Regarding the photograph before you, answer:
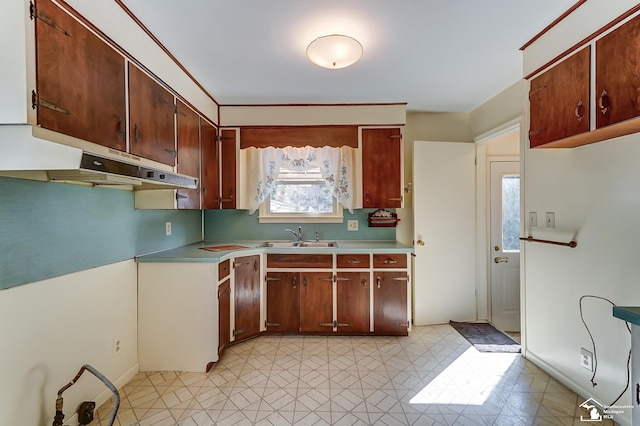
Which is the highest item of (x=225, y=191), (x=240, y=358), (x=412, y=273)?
(x=225, y=191)

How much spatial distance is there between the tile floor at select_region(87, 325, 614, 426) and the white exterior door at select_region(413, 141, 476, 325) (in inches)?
25.7

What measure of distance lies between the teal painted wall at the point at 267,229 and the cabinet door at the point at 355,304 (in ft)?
2.26

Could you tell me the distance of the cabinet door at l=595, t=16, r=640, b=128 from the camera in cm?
145

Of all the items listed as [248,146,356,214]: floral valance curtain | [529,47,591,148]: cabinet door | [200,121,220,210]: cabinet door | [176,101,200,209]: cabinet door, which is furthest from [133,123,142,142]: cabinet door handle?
[529,47,591,148]: cabinet door

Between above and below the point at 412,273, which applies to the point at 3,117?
above

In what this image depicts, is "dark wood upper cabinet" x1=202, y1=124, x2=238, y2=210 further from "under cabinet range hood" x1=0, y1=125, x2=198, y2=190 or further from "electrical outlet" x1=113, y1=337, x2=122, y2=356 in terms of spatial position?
"under cabinet range hood" x1=0, y1=125, x2=198, y2=190

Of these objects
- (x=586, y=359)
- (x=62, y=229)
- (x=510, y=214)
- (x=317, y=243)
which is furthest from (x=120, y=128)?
(x=510, y=214)

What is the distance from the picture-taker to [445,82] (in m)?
2.79

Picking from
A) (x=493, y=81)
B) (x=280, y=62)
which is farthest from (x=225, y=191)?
(x=493, y=81)

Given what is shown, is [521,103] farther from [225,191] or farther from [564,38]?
[225,191]

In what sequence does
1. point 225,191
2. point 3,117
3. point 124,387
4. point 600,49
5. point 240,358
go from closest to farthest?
point 3,117 → point 600,49 → point 124,387 → point 240,358 → point 225,191

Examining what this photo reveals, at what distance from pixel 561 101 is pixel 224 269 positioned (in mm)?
2788

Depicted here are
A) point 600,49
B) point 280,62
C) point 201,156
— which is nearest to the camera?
point 600,49

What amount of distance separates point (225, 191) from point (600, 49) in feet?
10.6
